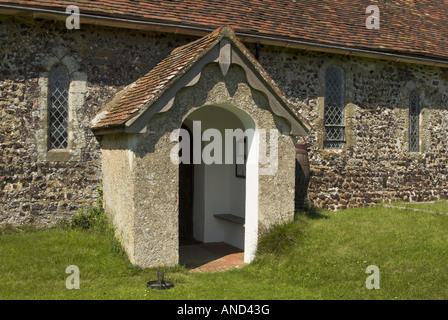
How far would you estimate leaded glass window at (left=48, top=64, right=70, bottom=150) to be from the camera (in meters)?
9.71

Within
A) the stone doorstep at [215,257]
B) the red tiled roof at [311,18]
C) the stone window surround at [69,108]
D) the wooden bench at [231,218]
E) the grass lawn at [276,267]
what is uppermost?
the red tiled roof at [311,18]

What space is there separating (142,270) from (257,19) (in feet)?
22.5

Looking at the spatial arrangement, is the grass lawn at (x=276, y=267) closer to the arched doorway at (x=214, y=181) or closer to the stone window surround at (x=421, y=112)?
the arched doorway at (x=214, y=181)

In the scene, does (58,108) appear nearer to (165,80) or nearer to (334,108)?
(165,80)

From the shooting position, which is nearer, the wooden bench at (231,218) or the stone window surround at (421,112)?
the wooden bench at (231,218)

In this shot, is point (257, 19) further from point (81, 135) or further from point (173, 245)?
point (173, 245)

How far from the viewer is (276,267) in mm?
7801

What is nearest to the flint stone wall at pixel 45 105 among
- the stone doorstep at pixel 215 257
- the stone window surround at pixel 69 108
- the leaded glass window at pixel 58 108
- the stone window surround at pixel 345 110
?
the stone window surround at pixel 69 108

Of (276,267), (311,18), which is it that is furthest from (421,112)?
(276,267)

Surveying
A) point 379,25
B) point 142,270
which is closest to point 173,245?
point 142,270

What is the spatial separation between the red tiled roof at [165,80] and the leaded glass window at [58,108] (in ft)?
4.13

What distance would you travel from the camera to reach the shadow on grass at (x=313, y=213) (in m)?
10.3

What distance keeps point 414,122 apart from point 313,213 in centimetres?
500
